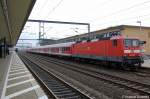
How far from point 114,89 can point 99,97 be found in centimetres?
219

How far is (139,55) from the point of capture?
22219 mm

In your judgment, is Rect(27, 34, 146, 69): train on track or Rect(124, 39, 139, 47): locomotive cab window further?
Rect(124, 39, 139, 47): locomotive cab window

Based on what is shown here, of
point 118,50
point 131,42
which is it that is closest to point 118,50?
point 118,50

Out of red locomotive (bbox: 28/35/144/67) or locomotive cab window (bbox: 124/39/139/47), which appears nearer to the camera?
red locomotive (bbox: 28/35/144/67)

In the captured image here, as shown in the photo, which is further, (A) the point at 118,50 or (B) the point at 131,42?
(B) the point at 131,42

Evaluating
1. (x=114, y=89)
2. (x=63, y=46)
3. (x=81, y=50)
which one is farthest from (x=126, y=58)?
(x=63, y=46)

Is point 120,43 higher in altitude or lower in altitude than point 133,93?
higher

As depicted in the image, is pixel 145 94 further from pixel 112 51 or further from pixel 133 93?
pixel 112 51

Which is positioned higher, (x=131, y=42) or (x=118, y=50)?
(x=131, y=42)

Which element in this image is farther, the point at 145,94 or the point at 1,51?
the point at 1,51

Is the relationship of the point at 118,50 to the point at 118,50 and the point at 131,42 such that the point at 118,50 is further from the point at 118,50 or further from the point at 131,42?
the point at 131,42

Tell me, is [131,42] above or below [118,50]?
above

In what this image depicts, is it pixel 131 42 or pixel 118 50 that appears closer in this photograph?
pixel 118 50

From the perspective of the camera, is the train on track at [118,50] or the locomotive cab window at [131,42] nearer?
the train on track at [118,50]
